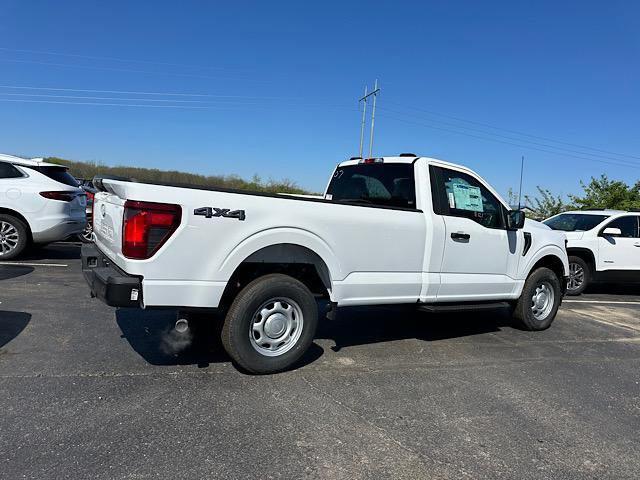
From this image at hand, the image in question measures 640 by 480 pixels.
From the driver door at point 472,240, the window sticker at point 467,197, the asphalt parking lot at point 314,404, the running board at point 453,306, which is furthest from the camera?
the window sticker at point 467,197

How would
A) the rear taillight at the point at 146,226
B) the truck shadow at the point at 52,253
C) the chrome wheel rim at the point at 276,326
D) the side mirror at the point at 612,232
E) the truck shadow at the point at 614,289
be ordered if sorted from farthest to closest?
the truck shadow at the point at 614,289 < the side mirror at the point at 612,232 < the truck shadow at the point at 52,253 < the chrome wheel rim at the point at 276,326 < the rear taillight at the point at 146,226

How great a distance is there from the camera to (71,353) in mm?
4461

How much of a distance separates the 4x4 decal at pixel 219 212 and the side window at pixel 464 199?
2.20 metres

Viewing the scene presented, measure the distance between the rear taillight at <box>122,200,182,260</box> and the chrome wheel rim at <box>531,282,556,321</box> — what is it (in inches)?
188


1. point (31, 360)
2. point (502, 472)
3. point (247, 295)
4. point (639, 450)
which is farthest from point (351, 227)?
point (31, 360)

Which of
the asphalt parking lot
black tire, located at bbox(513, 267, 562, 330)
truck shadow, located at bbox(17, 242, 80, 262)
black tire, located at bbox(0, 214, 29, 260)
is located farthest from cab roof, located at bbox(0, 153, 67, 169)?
black tire, located at bbox(513, 267, 562, 330)

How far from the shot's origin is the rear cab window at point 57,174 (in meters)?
8.84

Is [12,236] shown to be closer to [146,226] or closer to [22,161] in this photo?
[22,161]

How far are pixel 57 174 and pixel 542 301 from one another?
8266 millimetres

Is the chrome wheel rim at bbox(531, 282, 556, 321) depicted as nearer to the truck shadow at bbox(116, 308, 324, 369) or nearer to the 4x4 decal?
the truck shadow at bbox(116, 308, 324, 369)

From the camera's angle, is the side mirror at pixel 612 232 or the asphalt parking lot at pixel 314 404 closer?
the asphalt parking lot at pixel 314 404

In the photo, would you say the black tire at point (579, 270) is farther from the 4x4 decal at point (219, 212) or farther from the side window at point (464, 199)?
the 4x4 decal at point (219, 212)

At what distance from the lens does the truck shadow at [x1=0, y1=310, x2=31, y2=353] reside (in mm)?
4789

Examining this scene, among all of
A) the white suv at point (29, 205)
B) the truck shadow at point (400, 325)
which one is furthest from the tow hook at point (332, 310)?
the white suv at point (29, 205)
